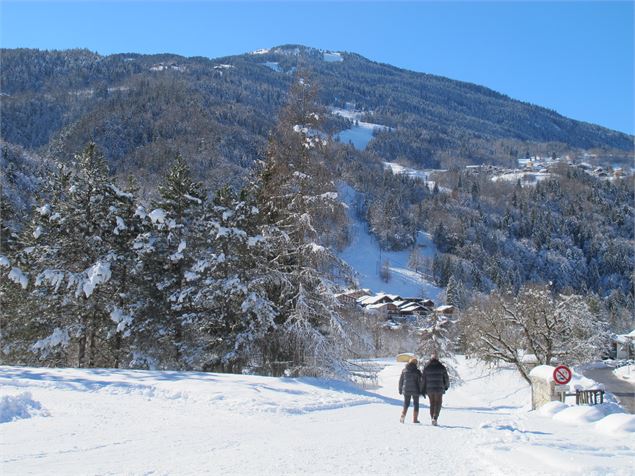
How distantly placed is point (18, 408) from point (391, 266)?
553 ft

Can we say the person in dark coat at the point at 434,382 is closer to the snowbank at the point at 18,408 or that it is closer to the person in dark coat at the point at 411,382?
the person in dark coat at the point at 411,382

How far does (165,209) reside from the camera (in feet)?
73.3

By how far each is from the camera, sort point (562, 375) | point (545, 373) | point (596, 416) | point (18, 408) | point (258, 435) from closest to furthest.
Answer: point (258, 435) → point (18, 408) → point (596, 416) → point (562, 375) → point (545, 373)

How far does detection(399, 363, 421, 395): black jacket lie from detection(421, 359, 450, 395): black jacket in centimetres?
13

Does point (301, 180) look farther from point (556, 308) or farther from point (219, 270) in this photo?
point (556, 308)

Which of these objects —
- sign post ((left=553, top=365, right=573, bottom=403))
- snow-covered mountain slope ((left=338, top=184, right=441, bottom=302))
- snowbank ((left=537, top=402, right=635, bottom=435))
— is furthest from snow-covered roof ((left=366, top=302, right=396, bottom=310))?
snowbank ((left=537, top=402, right=635, bottom=435))

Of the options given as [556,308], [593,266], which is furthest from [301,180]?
[593,266]

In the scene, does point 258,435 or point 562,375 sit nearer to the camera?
point 258,435

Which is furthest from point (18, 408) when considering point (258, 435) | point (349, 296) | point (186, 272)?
point (349, 296)

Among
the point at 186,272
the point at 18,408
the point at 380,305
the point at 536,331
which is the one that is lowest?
the point at 18,408

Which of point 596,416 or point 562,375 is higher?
point 562,375

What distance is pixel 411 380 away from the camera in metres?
11.0

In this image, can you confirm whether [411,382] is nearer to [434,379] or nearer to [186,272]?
[434,379]

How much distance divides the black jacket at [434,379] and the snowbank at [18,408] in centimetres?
738
